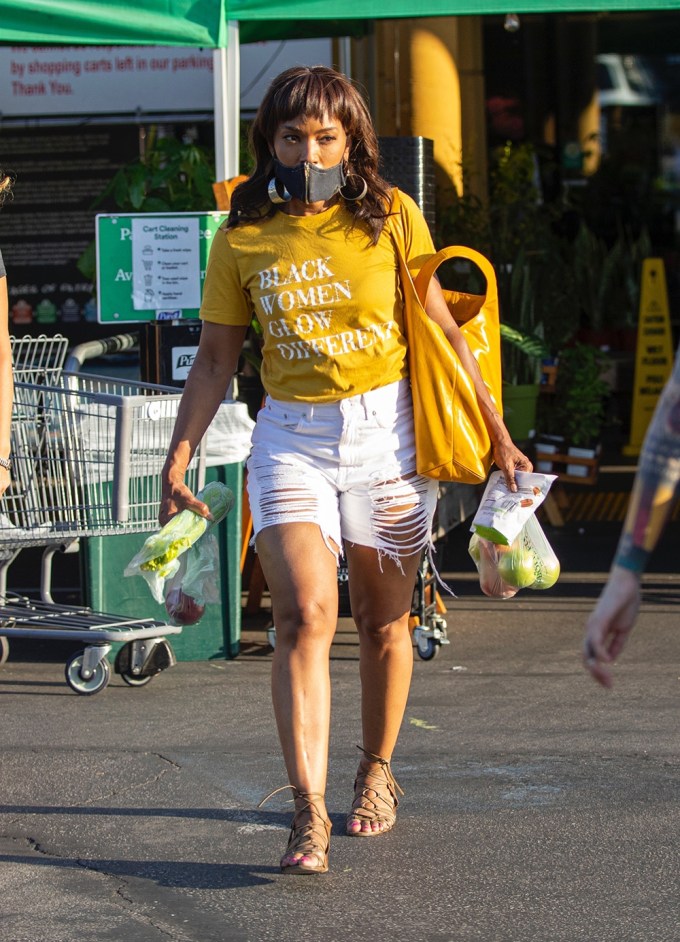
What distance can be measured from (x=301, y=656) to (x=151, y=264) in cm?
308

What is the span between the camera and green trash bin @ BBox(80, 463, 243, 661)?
6.18 meters

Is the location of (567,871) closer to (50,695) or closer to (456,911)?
(456,911)

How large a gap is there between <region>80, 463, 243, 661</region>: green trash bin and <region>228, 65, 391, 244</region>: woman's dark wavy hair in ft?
7.63

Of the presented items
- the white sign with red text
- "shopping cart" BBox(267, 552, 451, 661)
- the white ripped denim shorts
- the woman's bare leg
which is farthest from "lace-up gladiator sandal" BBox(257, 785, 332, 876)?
the white sign with red text

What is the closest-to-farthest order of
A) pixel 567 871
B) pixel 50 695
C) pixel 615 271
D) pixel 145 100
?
pixel 567 871 → pixel 50 695 → pixel 145 100 → pixel 615 271

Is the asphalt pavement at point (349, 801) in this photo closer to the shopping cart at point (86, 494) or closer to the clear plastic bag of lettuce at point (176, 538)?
the shopping cart at point (86, 494)

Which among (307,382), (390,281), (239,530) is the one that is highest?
(390,281)

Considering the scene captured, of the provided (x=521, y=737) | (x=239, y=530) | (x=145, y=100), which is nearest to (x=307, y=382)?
(x=521, y=737)

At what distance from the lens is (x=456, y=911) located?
3736mm

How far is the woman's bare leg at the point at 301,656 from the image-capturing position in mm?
3855

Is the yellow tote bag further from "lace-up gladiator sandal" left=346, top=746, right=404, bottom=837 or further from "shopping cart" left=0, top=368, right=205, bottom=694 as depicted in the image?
"shopping cart" left=0, top=368, right=205, bottom=694

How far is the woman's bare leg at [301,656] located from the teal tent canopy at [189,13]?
10.7 ft

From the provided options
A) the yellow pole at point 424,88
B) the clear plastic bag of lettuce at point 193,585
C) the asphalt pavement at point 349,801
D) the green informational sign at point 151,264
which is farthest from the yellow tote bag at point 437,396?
the yellow pole at point 424,88

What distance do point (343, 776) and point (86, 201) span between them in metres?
6.42
